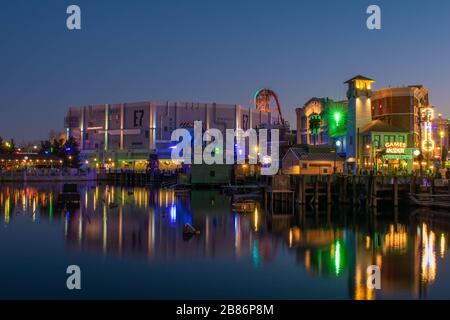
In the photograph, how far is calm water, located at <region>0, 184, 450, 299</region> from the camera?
1916 centimetres

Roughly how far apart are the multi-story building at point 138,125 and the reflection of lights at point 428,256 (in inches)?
3503

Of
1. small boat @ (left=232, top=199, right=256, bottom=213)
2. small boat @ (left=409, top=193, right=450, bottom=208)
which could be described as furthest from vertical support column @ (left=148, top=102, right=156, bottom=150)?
small boat @ (left=409, top=193, right=450, bottom=208)

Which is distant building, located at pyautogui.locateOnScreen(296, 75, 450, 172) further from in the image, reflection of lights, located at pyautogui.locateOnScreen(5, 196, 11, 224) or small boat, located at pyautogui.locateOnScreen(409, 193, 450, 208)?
reflection of lights, located at pyautogui.locateOnScreen(5, 196, 11, 224)

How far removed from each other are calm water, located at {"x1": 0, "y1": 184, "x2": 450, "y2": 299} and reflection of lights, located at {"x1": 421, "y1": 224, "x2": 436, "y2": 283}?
0.05 m

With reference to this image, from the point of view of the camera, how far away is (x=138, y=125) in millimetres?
124125

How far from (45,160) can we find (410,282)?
121 m

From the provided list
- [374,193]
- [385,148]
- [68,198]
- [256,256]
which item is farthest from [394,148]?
[68,198]

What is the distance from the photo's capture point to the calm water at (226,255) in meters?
19.2

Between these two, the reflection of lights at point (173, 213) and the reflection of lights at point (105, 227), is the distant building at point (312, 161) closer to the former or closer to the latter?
the reflection of lights at point (173, 213)

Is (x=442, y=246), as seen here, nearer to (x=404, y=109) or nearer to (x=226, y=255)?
(x=226, y=255)

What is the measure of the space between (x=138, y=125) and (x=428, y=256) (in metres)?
106

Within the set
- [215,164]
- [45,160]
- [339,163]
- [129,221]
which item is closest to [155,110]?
[45,160]

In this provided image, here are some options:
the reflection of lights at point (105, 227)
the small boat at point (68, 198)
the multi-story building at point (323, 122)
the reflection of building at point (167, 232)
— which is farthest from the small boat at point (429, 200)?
the small boat at point (68, 198)

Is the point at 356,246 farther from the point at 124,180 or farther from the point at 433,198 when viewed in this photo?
the point at 124,180
